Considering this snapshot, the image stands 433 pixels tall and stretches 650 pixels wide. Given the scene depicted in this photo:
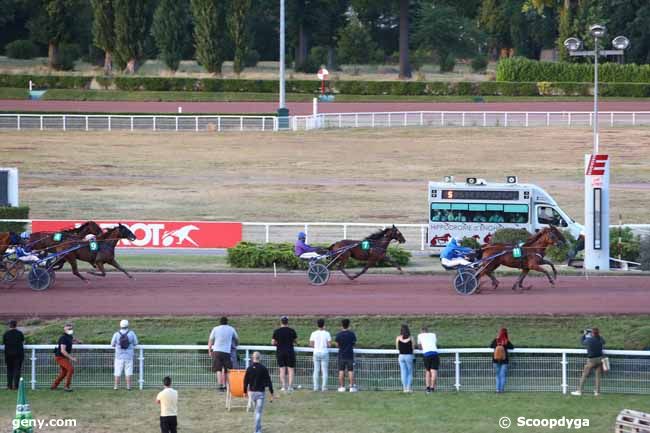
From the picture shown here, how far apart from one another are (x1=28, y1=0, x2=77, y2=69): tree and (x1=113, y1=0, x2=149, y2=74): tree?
5.78 meters

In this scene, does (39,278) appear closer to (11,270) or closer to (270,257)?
(11,270)

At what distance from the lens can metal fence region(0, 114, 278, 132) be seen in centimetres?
5009

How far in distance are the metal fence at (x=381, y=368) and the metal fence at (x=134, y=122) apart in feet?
109

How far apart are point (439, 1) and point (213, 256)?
5503 centimetres

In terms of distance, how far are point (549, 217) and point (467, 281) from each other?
21.5ft

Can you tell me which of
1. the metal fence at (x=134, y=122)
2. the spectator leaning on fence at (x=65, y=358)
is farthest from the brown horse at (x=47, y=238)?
the metal fence at (x=134, y=122)

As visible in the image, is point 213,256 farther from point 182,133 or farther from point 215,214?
point 182,133

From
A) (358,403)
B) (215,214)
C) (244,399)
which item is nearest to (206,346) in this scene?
(244,399)

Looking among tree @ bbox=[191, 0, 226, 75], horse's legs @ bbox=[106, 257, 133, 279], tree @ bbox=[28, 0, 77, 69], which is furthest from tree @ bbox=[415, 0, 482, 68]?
horse's legs @ bbox=[106, 257, 133, 279]

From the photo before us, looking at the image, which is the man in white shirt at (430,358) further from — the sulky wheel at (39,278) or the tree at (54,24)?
the tree at (54,24)

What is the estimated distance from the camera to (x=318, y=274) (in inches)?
919

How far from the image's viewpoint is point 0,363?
1698 centimetres

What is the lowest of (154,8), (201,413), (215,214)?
(201,413)

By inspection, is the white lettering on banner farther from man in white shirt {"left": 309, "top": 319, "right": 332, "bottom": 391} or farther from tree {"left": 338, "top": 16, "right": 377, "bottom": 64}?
tree {"left": 338, "top": 16, "right": 377, "bottom": 64}
